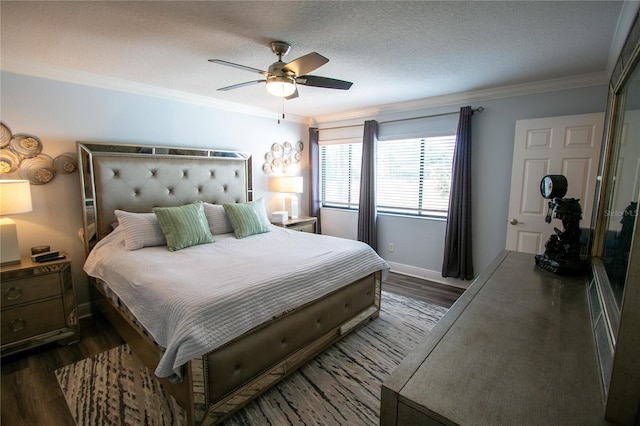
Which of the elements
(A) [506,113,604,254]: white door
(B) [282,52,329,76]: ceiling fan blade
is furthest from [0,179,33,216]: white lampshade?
(A) [506,113,604,254]: white door

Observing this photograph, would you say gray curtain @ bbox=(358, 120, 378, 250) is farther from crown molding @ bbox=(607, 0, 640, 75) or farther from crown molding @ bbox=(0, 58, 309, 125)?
crown molding @ bbox=(607, 0, 640, 75)

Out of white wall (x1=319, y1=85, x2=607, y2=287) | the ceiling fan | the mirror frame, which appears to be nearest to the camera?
the mirror frame

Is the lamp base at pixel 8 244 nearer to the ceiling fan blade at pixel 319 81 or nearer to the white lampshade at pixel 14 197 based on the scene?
the white lampshade at pixel 14 197

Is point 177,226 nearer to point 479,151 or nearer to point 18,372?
point 18,372

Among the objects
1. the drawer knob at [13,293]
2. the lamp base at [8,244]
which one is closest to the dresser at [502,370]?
the drawer knob at [13,293]

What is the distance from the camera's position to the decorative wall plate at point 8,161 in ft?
7.89

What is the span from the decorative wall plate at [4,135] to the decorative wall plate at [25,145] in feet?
0.09

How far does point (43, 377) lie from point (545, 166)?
4.65 meters

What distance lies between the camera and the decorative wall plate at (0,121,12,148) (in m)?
2.40

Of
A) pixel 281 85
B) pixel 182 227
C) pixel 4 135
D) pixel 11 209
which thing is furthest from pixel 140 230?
pixel 281 85

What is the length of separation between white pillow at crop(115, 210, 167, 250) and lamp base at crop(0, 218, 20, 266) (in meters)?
0.70

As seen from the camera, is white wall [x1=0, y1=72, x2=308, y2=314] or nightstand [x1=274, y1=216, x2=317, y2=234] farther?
nightstand [x1=274, y1=216, x2=317, y2=234]

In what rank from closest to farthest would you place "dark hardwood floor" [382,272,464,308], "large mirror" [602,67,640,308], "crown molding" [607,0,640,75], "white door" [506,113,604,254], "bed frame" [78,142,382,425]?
"large mirror" [602,67,640,308] < "crown molding" [607,0,640,75] < "bed frame" [78,142,382,425] < "white door" [506,113,604,254] < "dark hardwood floor" [382,272,464,308]

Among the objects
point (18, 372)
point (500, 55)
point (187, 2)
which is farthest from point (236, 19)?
point (18, 372)
